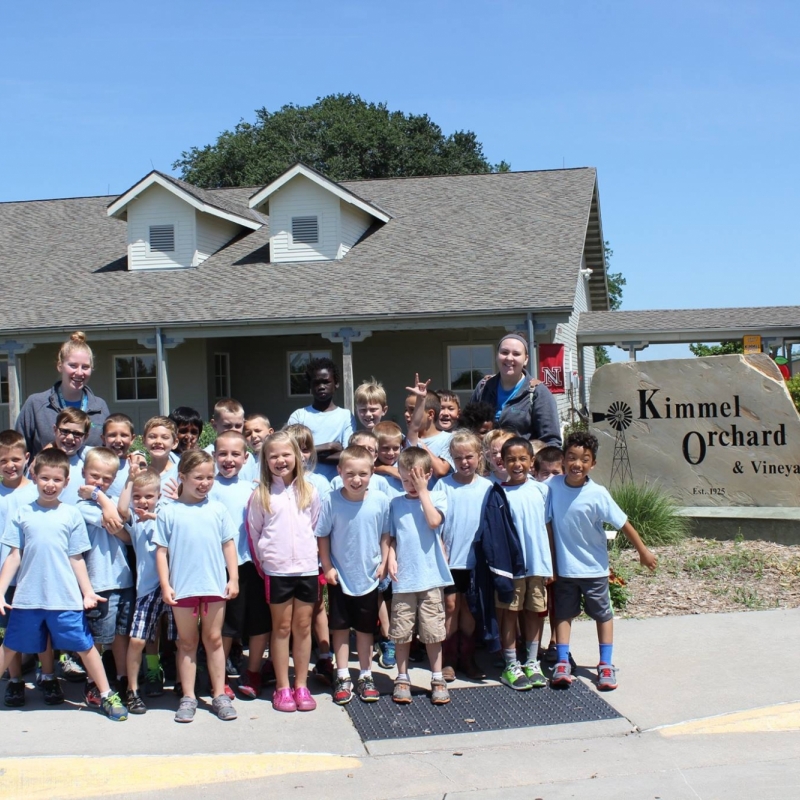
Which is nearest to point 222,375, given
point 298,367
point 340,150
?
point 298,367

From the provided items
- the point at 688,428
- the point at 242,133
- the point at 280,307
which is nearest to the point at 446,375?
the point at 280,307

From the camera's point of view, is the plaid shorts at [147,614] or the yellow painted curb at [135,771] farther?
the plaid shorts at [147,614]

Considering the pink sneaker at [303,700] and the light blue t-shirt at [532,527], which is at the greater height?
the light blue t-shirt at [532,527]

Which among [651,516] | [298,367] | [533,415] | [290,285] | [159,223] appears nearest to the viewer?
[533,415]

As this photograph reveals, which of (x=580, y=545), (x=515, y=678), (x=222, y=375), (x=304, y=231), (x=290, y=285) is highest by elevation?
(x=304, y=231)

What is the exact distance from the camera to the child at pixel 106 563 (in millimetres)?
5043

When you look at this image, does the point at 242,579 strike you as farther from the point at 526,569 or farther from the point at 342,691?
the point at 526,569

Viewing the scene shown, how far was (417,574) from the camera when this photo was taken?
5.09 metres

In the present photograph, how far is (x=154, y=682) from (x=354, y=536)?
4.57ft

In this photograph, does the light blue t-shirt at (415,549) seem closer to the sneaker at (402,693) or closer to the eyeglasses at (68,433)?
the sneaker at (402,693)

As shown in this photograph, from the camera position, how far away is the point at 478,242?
64.7 ft

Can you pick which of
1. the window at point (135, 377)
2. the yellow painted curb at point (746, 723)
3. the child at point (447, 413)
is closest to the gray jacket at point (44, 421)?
the child at point (447, 413)

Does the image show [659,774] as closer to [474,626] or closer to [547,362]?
[474,626]

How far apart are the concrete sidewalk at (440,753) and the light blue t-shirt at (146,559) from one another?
0.65m
